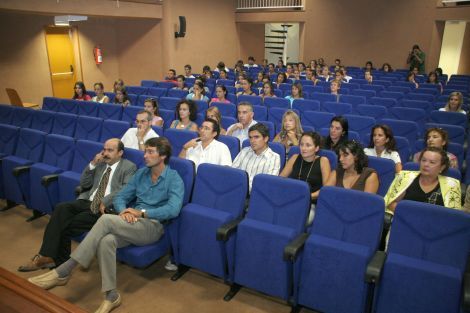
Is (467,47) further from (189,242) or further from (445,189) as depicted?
(189,242)

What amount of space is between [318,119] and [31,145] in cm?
362

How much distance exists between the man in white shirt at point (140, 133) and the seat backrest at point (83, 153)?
1.75 ft

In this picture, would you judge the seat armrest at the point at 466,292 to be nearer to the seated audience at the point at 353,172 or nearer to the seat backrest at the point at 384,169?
the seated audience at the point at 353,172

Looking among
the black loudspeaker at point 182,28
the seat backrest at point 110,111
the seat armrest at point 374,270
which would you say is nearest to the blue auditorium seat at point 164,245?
the seat armrest at point 374,270

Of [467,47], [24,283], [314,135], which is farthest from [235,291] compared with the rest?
[467,47]

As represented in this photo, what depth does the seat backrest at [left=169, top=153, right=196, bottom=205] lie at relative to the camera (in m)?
2.86

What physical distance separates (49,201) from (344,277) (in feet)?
9.02

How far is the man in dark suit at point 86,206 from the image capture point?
8.98 feet

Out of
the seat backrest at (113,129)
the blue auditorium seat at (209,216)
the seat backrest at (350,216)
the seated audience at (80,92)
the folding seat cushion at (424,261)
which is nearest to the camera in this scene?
the folding seat cushion at (424,261)

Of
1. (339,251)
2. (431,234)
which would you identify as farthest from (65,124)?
(431,234)

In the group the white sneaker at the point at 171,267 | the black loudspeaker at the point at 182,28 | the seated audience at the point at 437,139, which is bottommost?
the white sneaker at the point at 171,267

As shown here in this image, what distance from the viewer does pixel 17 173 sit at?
3.55 m

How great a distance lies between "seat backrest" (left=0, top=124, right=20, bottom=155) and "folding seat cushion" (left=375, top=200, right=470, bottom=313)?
4.12m

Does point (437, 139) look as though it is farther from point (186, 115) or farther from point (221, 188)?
point (186, 115)
